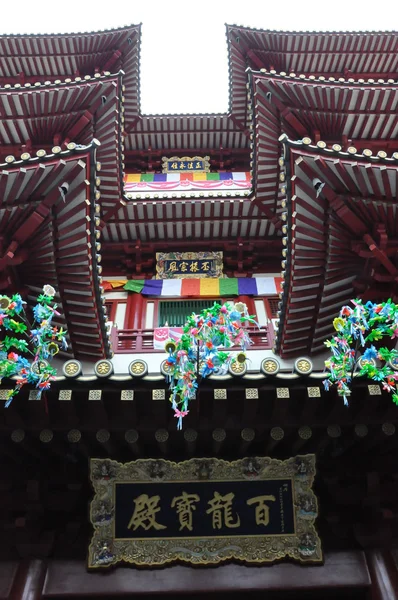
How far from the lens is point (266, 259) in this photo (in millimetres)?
15406

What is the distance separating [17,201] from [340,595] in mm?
8416

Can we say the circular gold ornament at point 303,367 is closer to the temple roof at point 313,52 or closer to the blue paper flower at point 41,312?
→ the blue paper flower at point 41,312

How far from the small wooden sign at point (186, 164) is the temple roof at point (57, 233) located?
10667 mm

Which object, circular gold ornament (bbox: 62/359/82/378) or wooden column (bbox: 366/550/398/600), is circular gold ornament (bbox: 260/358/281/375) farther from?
wooden column (bbox: 366/550/398/600)

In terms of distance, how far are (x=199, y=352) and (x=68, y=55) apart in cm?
1524

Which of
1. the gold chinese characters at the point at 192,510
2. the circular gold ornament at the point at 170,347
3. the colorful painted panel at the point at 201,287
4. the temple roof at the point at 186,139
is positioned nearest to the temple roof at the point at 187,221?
the colorful painted panel at the point at 201,287

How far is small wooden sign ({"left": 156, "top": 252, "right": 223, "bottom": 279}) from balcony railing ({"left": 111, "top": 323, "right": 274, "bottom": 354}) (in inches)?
112

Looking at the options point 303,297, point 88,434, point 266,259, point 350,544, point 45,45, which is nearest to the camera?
point 88,434

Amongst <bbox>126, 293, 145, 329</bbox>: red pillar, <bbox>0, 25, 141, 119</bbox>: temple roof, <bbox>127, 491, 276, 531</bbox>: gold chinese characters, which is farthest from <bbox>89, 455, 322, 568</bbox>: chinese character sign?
<bbox>0, 25, 141, 119</bbox>: temple roof

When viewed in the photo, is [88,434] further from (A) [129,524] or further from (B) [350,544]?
(B) [350,544]

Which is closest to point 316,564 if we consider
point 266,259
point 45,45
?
point 266,259

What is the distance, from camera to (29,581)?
7730mm

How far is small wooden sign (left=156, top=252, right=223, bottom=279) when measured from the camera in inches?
589

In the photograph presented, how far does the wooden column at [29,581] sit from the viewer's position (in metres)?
7.59
